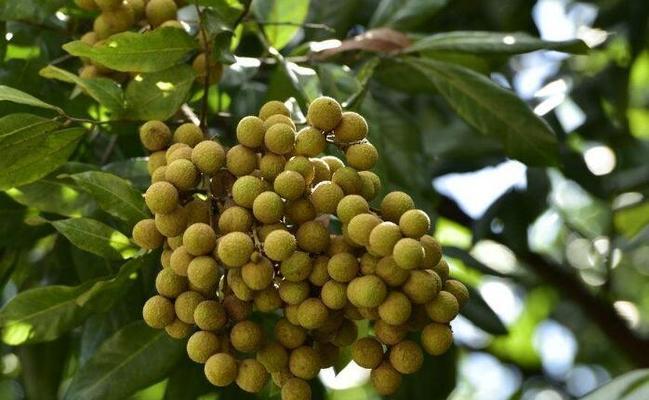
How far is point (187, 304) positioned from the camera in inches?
34.7

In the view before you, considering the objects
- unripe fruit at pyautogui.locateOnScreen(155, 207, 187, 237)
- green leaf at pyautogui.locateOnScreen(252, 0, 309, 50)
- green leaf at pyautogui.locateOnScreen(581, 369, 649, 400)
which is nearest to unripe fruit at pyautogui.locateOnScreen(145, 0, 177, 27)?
green leaf at pyautogui.locateOnScreen(252, 0, 309, 50)

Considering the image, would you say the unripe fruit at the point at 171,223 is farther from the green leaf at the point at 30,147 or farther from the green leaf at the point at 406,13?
the green leaf at the point at 406,13

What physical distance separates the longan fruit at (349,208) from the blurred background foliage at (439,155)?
269 mm

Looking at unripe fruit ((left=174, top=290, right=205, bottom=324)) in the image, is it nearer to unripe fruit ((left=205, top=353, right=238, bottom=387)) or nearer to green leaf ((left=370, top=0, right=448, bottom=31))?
unripe fruit ((left=205, top=353, right=238, bottom=387))

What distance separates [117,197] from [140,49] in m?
0.16

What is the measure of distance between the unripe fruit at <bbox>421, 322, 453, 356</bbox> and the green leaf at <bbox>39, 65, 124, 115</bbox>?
444 millimetres

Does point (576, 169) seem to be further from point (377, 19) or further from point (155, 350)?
point (155, 350)

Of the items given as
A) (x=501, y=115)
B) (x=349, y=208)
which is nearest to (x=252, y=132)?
(x=349, y=208)

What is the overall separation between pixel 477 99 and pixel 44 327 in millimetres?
606

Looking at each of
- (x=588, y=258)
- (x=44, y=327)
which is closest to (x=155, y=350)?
(x=44, y=327)

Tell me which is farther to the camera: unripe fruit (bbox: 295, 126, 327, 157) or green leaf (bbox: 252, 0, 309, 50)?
green leaf (bbox: 252, 0, 309, 50)

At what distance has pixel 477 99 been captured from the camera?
1.30 meters

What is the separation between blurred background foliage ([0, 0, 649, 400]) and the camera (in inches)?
46.4

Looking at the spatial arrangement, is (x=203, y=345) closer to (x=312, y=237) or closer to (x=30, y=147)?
(x=312, y=237)
